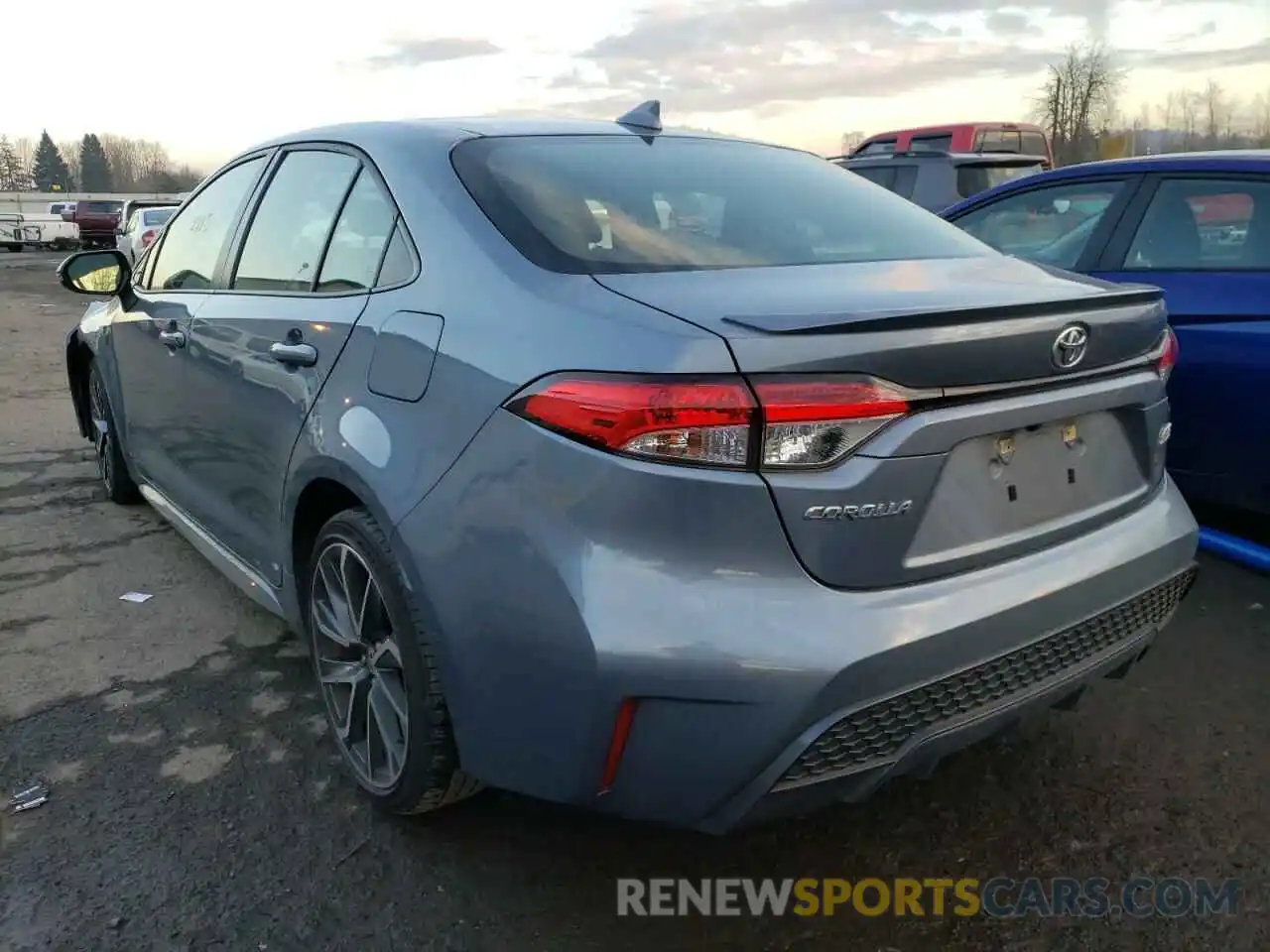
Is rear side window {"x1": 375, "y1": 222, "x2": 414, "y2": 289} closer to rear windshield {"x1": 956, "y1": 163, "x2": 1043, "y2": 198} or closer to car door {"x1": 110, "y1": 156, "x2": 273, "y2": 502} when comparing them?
car door {"x1": 110, "y1": 156, "x2": 273, "y2": 502}

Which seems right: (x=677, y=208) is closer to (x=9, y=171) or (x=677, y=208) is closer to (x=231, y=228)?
(x=231, y=228)

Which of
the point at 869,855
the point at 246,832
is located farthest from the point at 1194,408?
the point at 246,832

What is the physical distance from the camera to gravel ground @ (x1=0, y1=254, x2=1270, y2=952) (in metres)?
2.18

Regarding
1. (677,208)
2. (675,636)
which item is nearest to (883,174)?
(677,208)

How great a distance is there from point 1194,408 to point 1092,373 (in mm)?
2029

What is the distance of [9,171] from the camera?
104688 mm

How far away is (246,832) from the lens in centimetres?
250

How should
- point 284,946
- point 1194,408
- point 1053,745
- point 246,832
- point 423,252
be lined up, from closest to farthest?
point 284,946, point 423,252, point 246,832, point 1053,745, point 1194,408

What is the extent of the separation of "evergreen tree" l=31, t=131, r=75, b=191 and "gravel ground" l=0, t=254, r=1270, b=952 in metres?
111

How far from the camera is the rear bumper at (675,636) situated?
5.82 feet

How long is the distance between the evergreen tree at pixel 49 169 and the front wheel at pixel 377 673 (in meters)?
112

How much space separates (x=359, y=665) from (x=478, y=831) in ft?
1.61

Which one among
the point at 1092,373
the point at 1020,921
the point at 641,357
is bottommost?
the point at 1020,921

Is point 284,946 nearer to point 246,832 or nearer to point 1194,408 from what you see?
point 246,832
